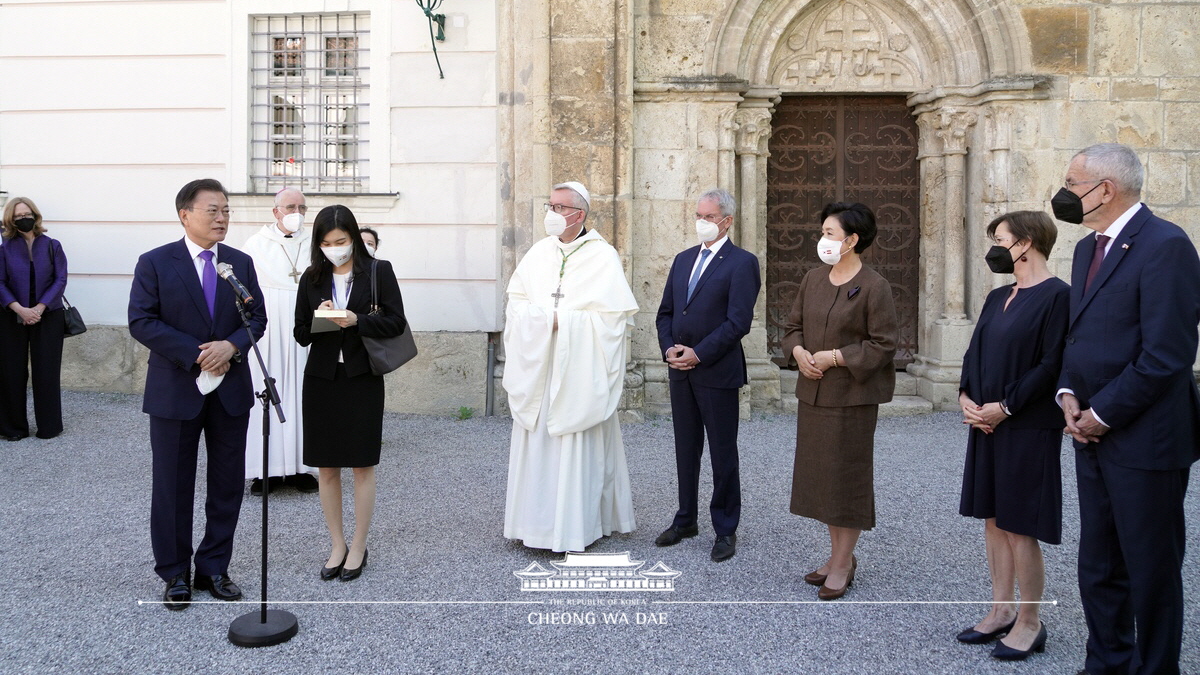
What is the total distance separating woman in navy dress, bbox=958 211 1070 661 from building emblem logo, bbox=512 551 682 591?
1.41m

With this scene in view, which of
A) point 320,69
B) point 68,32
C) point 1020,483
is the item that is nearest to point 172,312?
point 1020,483

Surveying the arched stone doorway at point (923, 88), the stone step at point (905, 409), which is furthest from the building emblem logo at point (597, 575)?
the stone step at point (905, 409)

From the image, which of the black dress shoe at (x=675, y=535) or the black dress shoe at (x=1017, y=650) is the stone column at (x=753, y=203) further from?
the black dress shoe at (x=1017, y=650)

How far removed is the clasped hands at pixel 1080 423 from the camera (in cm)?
320

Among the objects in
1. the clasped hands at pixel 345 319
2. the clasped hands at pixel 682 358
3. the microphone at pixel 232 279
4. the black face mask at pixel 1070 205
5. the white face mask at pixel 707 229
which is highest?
the white face mask at pixel 707 229

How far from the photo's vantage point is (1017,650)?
3674 mm

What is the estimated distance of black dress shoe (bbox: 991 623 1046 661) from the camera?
3.67 m

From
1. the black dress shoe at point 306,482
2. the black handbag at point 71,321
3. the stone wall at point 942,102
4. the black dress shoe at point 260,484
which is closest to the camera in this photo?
the black dress shoe at point 260,484

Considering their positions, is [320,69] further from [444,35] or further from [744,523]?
[744,523]

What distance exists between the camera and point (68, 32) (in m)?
9.41

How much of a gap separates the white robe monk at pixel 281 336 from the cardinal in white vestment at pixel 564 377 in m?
1.89

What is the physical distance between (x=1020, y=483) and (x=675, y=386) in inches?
78.4

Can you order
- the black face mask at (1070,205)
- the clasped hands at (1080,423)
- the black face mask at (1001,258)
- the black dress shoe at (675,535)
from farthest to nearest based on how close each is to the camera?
the black dress shoe at (675,535), the black face mask at (1001,258), the black face mask at (1070,205), the clasped hands at (1080,423)

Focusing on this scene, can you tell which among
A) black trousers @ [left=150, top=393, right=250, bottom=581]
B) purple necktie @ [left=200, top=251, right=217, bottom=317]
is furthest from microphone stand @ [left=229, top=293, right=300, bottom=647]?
black trousers @ [left=150, top=393, right=250, bottom=581]
